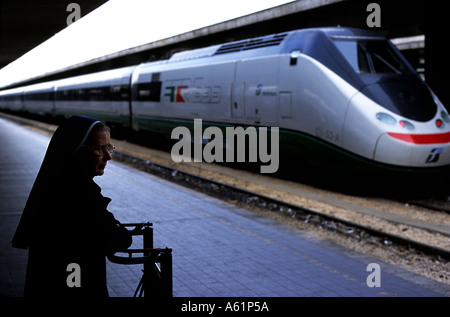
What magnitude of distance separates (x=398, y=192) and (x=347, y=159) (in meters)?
1.54

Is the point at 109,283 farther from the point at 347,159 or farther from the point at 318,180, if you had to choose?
the point at 318,180

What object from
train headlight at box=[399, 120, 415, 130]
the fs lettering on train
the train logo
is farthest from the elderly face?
the fs lettering on train

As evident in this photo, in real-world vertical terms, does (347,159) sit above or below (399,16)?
below

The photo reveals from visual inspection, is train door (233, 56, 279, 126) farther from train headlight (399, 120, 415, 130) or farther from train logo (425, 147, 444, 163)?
train logo (425, 147, 444, 163)

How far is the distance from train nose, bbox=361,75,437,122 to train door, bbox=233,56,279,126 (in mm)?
2538

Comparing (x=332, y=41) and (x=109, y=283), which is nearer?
(x=109, y=283)

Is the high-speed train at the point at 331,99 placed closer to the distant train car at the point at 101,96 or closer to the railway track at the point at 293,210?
the railway track at the point at 293,210

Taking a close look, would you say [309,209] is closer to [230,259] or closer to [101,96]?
[230,259]

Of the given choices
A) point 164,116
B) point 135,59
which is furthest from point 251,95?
point 135,59

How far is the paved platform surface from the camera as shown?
535cm

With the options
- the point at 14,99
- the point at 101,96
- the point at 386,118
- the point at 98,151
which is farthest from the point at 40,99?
the point at 98,151

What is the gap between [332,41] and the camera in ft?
36.2

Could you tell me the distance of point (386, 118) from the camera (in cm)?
1009

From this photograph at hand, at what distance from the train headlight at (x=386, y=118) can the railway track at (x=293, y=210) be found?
2.28 m
